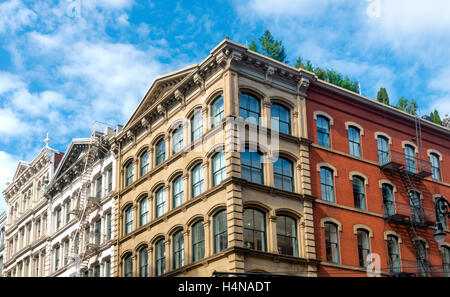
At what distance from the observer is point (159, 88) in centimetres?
4081

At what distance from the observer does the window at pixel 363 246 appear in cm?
3497

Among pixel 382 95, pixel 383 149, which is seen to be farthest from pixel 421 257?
pixel 382 95

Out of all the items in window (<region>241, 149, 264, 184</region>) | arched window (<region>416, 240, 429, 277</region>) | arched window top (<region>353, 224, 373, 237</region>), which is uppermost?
window (<region>241, 149, 264, 184</region>)

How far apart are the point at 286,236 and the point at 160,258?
28.0ft

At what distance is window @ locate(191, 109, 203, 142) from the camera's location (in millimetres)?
35844

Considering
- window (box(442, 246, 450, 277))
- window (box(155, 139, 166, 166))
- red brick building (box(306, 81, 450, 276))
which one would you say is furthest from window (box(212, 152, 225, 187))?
window (box(442, 246, 450, 277))

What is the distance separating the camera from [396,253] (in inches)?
1437

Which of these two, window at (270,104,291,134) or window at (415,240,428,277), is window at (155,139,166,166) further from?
window at (415,240,428,277)

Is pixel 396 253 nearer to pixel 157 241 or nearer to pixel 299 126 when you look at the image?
pixel 299 126

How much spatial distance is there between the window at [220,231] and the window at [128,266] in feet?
32.5

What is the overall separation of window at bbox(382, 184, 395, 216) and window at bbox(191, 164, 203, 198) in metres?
11.0

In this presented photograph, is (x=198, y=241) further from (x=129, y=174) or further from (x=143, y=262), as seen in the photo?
(x=129, y=174)
